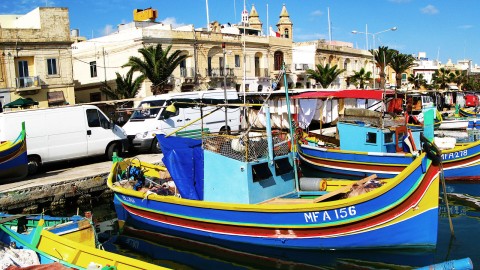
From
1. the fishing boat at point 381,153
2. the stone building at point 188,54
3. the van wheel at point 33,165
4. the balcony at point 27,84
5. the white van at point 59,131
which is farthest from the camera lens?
the stone building at point 188,54

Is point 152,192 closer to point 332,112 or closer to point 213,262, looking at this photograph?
point 213,262

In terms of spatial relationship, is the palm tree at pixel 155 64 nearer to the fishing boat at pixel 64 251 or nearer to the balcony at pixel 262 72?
the balcony at pixel 262 72

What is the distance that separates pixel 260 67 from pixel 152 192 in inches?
1318

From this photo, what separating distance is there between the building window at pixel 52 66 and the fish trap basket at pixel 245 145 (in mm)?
23970

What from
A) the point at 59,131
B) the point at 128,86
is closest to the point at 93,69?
the point at 128,86

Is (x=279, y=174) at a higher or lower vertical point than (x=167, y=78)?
lower

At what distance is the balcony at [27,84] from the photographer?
30.4 m

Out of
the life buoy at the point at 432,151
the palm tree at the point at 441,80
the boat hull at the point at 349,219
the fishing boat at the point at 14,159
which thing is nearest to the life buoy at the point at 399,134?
the boat hull at the point at 349,219

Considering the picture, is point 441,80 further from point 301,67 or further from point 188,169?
point 188,169

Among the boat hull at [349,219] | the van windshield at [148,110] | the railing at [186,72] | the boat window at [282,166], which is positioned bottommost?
the boat hull at [349,219]

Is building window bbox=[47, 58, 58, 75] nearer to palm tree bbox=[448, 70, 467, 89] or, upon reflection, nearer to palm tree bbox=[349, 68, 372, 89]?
palm tree bbox=[349, 68, 372, 89]

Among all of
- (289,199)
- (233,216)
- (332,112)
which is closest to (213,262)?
(233,216)

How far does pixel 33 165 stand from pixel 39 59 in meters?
17.6

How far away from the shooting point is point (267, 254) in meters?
10.3
